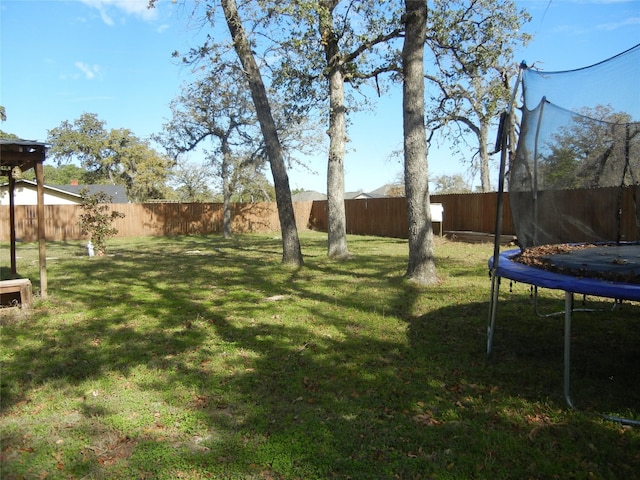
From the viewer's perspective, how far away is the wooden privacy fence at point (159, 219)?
63.9ft

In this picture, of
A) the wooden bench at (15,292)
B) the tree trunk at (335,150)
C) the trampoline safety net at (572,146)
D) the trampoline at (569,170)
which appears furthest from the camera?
the tree trunk at (335,150)

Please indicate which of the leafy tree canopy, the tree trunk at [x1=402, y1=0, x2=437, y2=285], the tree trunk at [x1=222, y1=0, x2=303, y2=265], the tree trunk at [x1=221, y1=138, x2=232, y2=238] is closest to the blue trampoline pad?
the tree trunk at [x1=402, y1=0, x2=437, y2=285]

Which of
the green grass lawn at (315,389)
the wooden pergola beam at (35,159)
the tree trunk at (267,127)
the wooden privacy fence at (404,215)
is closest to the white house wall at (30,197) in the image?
the wooden privacy fence at (404,215)

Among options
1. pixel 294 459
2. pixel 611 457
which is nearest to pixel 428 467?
pixel 294 459

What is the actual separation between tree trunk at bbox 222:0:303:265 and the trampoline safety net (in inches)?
203

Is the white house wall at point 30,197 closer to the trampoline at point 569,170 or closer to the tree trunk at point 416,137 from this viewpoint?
the tree trunk at point 416,137

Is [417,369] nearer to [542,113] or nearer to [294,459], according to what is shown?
[294,459]

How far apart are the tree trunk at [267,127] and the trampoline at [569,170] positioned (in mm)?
5179

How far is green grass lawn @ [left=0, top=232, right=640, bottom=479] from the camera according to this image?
226 cm

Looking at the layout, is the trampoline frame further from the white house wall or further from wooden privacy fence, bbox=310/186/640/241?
the white house wall

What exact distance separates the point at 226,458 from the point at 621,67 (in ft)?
14.4

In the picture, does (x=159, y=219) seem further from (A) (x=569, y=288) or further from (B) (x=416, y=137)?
(A) (x=569, y=288)

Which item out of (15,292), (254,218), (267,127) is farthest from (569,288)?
(254,218)

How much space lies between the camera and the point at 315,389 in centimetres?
316
